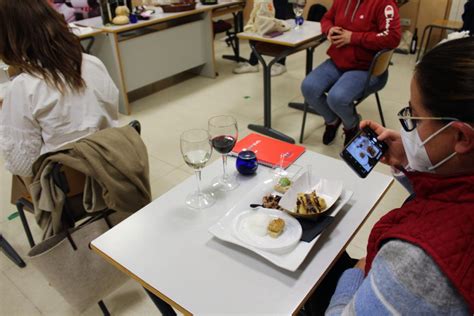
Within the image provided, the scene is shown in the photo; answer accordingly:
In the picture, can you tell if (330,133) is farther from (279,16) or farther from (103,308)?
(279,16)

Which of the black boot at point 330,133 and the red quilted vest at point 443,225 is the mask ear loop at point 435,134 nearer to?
the red quilted vest at point 443,225

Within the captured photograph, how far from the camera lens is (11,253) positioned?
205 centimetres

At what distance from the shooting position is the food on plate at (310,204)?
109 cm

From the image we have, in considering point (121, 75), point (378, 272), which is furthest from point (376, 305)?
point (121, 75)

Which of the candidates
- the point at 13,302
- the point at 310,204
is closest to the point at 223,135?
the point at 310,204

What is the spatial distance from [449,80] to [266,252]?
0.55 m

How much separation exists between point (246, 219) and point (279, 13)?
3.94 m

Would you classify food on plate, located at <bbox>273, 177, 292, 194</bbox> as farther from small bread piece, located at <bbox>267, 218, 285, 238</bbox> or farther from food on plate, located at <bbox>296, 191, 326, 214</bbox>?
small bread piece, located at <bbox>267, 218, 285, 238</bbox>

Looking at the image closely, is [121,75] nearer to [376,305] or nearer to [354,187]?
[354,187]

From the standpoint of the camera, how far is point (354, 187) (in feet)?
4.15

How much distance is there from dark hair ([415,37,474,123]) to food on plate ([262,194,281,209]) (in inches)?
19.8

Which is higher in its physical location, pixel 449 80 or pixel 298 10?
pixel 449 80

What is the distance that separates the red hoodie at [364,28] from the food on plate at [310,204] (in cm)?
175

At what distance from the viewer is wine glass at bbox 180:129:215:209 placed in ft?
4.01
